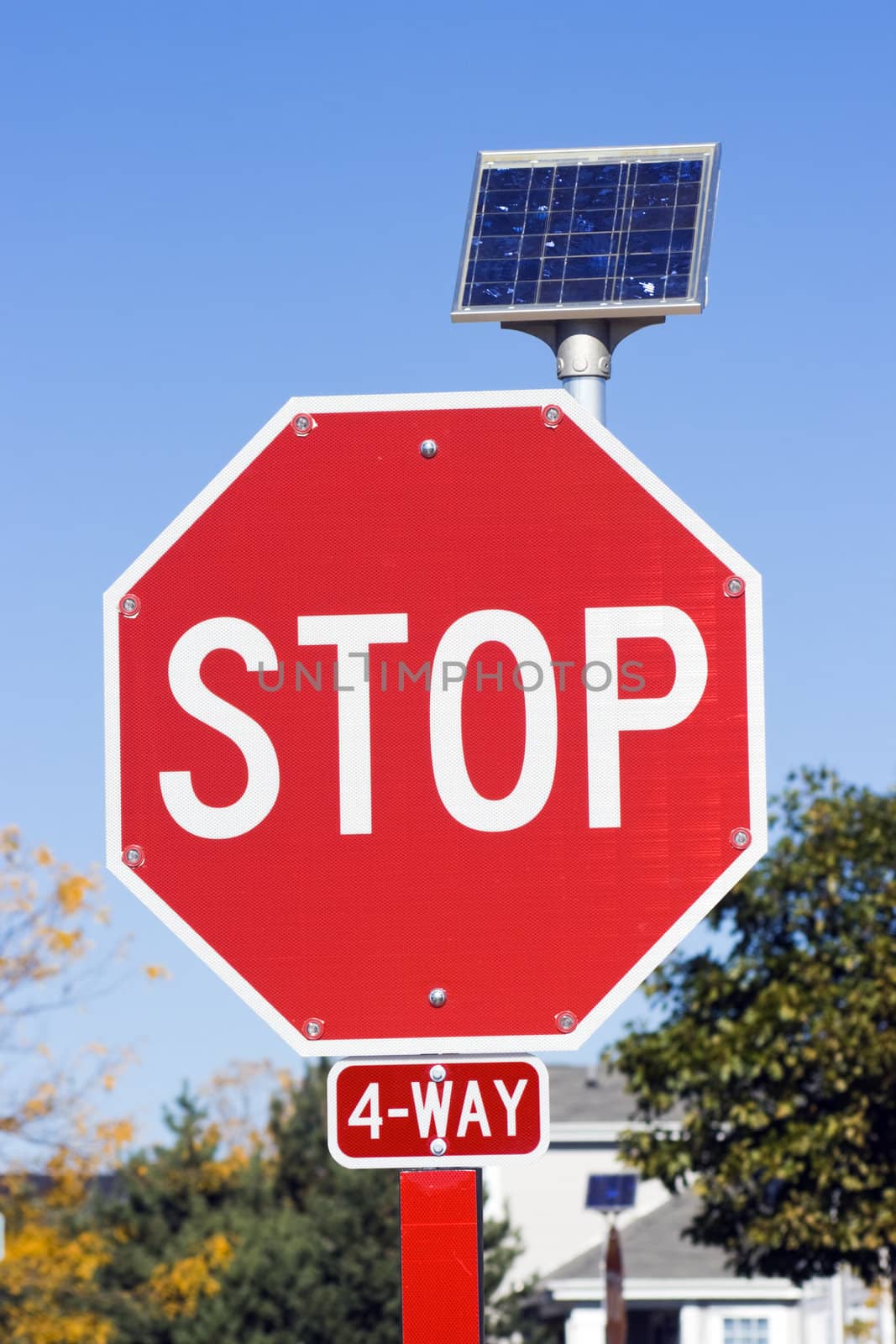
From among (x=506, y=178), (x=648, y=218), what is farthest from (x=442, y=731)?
(x=506, y=178)

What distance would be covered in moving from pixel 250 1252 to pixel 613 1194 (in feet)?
75.8

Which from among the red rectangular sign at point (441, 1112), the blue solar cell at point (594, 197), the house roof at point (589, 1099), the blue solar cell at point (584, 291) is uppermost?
the house roof at point (589, 1099)

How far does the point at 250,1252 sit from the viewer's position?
3859cm

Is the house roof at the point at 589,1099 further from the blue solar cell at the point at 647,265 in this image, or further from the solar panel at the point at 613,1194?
the blue solar cell at the point at 647,265

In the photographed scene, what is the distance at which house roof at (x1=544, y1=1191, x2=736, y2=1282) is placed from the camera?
40.8m

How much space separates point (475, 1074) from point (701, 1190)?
18.4 m

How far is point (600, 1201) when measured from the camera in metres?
17.2

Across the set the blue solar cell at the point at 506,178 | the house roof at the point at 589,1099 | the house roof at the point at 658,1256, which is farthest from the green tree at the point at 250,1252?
the blue solar cell at the point at 506,178

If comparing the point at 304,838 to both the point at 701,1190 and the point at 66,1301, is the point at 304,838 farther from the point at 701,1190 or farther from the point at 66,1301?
the point at 66,1301

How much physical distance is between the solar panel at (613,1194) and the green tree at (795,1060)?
207 cm

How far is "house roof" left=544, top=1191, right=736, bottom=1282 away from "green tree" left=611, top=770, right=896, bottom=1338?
19196mm

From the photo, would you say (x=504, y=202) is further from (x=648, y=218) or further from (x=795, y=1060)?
(x=795, y=1060)

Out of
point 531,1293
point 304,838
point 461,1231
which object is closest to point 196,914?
point 304,838

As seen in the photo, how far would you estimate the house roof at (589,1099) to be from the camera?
53484mm
